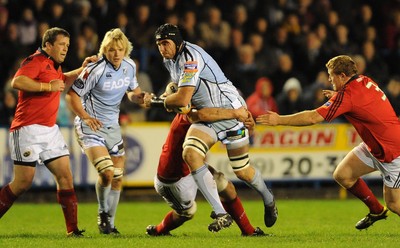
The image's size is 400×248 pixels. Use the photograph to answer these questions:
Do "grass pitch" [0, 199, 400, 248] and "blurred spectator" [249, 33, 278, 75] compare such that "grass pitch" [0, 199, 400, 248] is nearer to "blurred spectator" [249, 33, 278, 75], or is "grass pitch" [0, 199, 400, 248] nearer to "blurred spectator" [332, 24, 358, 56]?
"blurred spectator" [249, 33, 278, 75]

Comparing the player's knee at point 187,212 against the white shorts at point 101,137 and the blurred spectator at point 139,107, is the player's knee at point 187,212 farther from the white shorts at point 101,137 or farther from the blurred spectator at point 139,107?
the blurred spectator at point 139,107

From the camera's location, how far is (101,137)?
11414 mm

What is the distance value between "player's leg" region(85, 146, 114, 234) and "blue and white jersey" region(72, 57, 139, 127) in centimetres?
38

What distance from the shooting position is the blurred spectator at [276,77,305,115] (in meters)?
17.7

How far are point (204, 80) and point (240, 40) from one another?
27.6 feet

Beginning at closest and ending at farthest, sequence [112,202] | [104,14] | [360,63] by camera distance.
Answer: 1. [112,202]
2. [360,63]
3. [104,14]

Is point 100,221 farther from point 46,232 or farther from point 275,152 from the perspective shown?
point 275,152

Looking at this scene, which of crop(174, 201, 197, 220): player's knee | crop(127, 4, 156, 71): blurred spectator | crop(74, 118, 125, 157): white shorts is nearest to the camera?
crop(174, 201, 197, 220): player's knee

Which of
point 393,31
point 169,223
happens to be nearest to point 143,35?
point 393,31

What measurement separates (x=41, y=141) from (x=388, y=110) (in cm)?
375

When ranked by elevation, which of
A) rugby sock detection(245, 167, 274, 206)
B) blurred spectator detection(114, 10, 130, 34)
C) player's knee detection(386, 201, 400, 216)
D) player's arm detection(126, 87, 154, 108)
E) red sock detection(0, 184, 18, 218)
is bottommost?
red sock detection(0, 184, 18, 218)

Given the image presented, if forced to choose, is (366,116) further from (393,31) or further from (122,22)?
(393,31)

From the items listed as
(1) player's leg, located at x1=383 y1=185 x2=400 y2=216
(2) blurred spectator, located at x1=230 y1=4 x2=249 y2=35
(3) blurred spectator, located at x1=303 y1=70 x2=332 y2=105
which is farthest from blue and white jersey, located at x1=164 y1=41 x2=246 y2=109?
(2) blurred spectator, located at x1=230 y1=4 x2=249 y2=35

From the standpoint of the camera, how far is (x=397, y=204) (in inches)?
420
